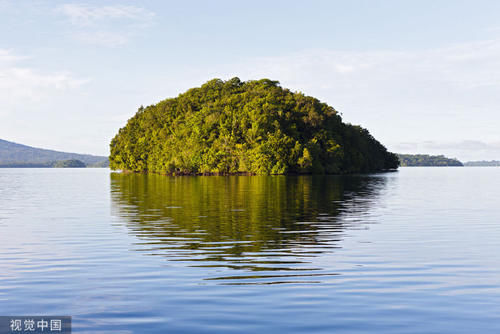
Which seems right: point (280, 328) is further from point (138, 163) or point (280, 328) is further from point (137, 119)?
point (137, 119)

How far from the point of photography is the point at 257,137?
440 feet

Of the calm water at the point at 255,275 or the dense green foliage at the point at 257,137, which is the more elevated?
the dense green foliage at the point at 257,137

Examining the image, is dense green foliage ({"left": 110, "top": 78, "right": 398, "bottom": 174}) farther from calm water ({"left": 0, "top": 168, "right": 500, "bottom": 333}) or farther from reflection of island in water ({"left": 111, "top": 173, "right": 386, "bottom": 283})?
calm water ({"left": 0, "top": 168, "right": 500, "bottom": 333})

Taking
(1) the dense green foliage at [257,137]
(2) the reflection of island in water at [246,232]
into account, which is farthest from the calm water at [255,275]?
(1) the dense green foliage at [257,137]

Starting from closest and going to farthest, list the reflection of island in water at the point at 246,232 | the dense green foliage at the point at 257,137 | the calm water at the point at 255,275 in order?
the calm water at the point at 255,275 < the reflection of island in water at the point at 246,232 < the dense green foliage at the point at 257,137

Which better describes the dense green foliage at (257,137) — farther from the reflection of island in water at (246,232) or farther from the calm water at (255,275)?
the calm water at (255,275)

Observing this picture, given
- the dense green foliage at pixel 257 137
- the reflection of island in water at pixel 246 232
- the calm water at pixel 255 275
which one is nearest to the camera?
the calm water at pixel 255 275

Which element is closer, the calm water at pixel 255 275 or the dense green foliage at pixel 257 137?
the calm water at pixel 255 275

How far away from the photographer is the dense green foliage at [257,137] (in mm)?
132000

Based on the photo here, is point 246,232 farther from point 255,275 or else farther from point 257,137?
point 257,137

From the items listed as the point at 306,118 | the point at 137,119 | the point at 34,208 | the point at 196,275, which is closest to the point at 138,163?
the point at 137,119

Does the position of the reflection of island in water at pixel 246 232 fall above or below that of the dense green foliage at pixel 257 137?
below

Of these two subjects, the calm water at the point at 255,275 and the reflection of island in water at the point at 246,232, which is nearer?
the calm water at the point at 255,275

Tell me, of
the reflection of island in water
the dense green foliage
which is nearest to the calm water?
the reflection of island in water
